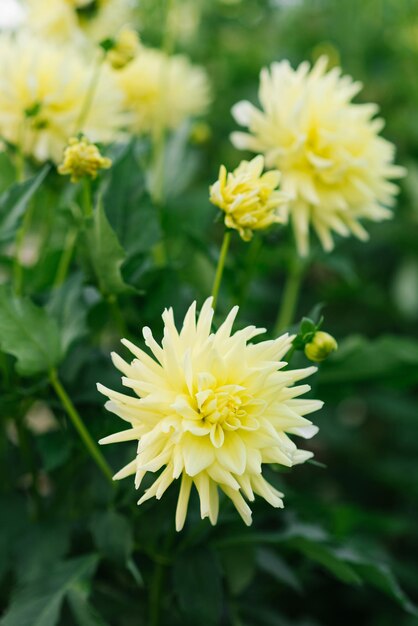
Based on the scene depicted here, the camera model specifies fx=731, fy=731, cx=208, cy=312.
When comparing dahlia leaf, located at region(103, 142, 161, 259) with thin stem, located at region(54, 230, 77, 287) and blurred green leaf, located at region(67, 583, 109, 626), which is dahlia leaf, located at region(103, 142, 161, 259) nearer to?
thin stem, located at region(54, 230, 77, 287)

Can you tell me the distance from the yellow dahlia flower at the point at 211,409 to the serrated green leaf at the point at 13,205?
227mm

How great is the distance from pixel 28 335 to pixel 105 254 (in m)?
0.09

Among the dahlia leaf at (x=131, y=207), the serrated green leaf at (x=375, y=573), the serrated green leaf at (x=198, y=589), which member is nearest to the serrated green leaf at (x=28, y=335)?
the dahlia leaf at (x=131, y=207)

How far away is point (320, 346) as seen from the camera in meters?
0.54

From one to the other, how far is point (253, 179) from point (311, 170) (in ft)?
0.49

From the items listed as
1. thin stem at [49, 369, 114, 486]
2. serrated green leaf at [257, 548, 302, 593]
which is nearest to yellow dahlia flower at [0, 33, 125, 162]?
thin stem at [49, 369, 114, 486]

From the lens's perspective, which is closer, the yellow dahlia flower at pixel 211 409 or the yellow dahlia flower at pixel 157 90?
the yellow dahlia flower at pixel 211 409

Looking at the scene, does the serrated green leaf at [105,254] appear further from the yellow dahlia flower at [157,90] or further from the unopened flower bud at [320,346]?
the yellow dahlia flower at [157,90]

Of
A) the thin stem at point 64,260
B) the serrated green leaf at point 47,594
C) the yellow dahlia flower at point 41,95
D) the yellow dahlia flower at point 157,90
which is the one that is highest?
the yellow dahlia flower at point 157,90

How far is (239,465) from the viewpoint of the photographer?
474 millimetres

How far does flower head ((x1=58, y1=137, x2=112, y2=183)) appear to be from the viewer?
0.59 metres

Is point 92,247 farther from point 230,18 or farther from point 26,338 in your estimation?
point 230,18

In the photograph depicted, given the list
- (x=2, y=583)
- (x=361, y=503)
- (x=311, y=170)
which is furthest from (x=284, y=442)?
(x=361, y=503)

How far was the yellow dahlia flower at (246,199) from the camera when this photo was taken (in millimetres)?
576
